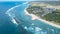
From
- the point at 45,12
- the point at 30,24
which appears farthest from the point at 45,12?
the point at 30,24

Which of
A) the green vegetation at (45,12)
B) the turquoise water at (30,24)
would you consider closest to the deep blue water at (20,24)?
the turquoise water at (30,24)

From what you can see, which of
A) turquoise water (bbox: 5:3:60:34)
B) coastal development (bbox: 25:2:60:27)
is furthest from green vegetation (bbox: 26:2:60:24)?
turquoise water (bbox: 5:3:60:34)

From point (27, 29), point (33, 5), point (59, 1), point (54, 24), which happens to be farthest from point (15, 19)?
point (59, 1)

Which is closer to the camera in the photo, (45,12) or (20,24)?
(20,24)

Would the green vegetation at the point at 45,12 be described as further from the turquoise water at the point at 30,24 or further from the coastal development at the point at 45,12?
the turquoise water at the point at 30,24

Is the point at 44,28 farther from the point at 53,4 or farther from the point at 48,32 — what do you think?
the point at 53,4

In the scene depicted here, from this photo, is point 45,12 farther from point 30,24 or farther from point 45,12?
point 30,24
